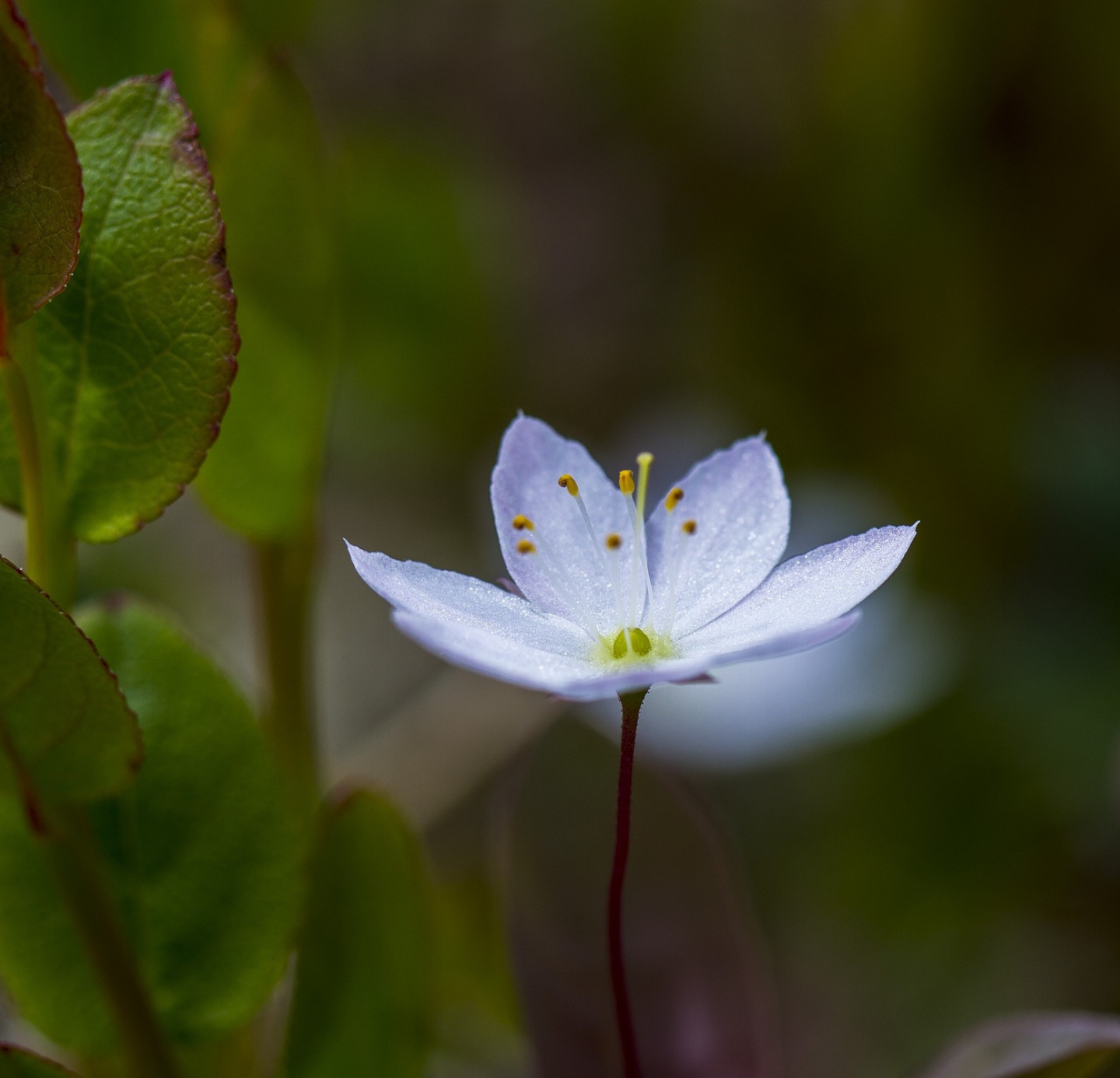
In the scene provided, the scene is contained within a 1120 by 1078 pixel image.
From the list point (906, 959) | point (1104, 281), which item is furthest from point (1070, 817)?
point (1104, 281)

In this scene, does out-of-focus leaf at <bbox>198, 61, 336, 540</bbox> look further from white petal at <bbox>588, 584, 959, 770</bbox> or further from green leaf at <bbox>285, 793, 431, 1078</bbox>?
white petal at <bbox>588, 584, 959, 770</bbox>

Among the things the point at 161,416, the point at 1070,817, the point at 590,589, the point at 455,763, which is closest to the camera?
the point at 161,416

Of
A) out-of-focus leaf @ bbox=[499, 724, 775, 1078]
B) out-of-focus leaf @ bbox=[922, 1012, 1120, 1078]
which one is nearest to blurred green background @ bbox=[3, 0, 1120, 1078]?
out-of-focus leaf @ bbox=[499, 724, 775, 1078]

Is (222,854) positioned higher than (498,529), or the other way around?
(498,529)

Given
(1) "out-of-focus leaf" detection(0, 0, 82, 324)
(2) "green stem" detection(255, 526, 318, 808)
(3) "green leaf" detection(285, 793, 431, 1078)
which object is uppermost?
(1) "out-of-focus leaf" detection(0, 0, 82, 324)

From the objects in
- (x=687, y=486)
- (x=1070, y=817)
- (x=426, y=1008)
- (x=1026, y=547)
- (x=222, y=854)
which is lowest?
(x=1070, y=817)

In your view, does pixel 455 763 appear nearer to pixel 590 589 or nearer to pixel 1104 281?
pixel 590 589

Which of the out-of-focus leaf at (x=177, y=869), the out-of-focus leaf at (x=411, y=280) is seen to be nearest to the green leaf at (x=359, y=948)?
the out-of-focus leaf at (x=177, y=869)
